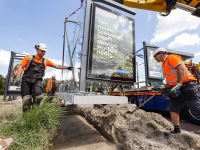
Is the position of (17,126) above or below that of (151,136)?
above

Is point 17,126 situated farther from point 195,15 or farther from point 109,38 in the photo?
point 195,15

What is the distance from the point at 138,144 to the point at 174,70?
5.25 feet

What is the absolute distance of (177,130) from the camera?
2.36m

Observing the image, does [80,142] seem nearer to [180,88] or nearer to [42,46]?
[180,88]

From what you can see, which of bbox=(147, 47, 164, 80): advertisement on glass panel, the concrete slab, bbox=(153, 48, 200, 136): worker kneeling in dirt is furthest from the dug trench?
bbox=(147, 47, 164, 80): advertisement on glass panel

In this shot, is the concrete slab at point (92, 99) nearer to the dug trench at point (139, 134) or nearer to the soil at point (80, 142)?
the dug trench at point (139, 134)

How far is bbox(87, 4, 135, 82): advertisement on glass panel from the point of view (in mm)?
3838

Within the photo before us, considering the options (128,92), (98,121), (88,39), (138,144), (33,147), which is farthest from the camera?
(128,92)

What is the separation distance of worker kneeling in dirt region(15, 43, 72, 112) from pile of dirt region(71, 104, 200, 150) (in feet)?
5.88

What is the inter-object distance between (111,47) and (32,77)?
2.57 meters

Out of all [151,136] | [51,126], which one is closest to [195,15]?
[151,136]

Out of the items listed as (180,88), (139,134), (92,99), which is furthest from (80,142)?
(180,88)

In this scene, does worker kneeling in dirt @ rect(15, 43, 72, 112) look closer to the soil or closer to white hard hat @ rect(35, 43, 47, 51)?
white hard hat @ rect(35, 43, 47, 51)

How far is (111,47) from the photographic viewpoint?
13.7 feet
